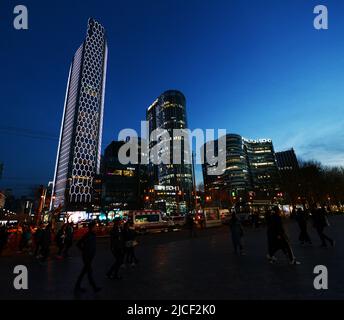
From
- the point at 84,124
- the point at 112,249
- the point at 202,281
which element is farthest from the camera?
the point at 84,124

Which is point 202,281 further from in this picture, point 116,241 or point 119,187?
point 119,187

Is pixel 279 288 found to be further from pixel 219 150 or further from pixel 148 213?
pixel 219 150

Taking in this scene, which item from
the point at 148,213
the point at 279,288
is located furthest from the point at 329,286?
the point at 148,213

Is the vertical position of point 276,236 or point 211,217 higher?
point 276,236

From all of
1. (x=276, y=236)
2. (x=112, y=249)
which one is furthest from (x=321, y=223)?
(x=112, y=249)

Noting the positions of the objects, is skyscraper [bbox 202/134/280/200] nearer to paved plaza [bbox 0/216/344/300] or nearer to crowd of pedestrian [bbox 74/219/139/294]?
paved plaza [bbox 0/216/344/300]

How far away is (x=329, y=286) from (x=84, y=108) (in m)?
118

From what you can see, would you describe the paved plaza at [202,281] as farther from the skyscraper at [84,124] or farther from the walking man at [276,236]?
the skyscraper at [84,124]

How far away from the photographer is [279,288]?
6539 millimetres

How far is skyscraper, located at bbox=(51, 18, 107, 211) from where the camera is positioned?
112m

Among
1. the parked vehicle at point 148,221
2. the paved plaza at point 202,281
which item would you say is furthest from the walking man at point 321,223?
the parked vehicle at point 148,221

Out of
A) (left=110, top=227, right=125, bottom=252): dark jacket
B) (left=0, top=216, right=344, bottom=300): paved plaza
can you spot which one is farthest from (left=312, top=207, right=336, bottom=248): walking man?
(left=110, top=227, right=125, bottom=252): dark jacket

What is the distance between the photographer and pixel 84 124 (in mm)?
113750

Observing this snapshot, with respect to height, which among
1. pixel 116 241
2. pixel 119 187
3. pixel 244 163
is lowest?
pixel 116 241
